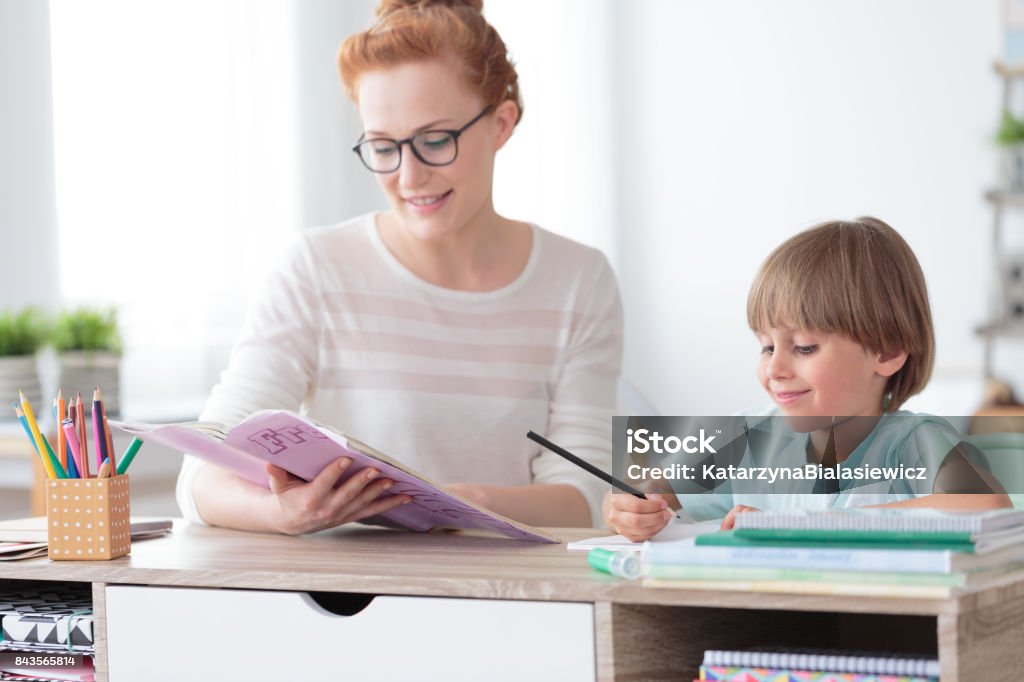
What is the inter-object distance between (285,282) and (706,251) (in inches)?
113

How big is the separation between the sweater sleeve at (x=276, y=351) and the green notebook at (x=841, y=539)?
0.78 meters

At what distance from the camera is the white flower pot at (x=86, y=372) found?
97.4 inches

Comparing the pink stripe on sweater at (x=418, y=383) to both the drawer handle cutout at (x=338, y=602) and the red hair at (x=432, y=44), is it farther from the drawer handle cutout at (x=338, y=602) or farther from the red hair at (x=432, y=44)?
the drawer handle cutout at (x=338, y=602)

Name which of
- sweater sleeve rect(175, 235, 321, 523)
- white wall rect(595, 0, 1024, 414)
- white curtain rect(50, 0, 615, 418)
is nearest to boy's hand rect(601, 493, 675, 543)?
sweater sleeve rect(175, 235, 321, 523)

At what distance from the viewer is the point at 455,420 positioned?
1717mm

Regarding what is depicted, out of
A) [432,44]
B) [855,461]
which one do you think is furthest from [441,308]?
[855,461]

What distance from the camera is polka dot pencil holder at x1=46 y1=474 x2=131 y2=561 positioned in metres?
1.12

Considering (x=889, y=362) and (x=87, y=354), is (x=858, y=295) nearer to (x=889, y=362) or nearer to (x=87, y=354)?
(x=889, y=362)

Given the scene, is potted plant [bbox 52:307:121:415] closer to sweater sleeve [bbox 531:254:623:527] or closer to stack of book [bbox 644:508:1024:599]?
sweater sleeve [bbox 531:254:623:527]

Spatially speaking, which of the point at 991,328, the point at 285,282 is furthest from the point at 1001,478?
the point at 991,328

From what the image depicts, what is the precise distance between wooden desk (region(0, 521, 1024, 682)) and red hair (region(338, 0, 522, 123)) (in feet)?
2.18

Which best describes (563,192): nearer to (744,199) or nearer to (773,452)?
(744,199)

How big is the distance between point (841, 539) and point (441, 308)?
96 centimetres

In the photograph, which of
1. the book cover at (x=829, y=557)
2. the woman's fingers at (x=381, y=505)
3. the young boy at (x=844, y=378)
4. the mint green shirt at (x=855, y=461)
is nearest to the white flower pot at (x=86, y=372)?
the woman's fingers at (x=381, y=505)
